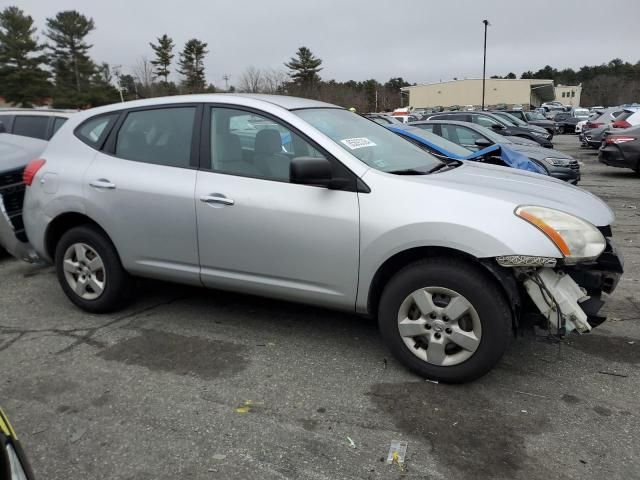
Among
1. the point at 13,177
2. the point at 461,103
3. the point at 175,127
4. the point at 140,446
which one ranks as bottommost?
the point at 140,446

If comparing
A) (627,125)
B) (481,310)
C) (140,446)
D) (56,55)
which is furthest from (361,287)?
(56,55)

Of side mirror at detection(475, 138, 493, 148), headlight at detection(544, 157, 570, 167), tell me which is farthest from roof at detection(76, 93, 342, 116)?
headlight at detection(544, 157, 570, 167)

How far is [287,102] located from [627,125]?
11878mm

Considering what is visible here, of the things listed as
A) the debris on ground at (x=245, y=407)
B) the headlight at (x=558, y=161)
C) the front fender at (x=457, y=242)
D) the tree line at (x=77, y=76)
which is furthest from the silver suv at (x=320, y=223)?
the tree line at (x=77, y=76)

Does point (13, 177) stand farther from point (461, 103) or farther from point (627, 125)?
point (461, 103)

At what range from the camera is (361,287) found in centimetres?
330

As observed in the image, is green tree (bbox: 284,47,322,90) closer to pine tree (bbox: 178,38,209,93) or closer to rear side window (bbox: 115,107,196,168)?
pine tree (bbox: 178,38,209,93)

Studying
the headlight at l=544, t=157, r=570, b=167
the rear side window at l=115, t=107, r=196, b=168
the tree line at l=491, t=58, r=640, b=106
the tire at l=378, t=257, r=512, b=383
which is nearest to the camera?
the tire at l=378, t=257, r=512, b=383

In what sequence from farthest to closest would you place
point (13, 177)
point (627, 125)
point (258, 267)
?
1. point (627, 125)
2. point (13, 177)
3. point (258, 267)

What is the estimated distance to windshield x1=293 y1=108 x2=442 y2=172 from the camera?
3.53 metres

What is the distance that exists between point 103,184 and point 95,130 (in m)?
0.58

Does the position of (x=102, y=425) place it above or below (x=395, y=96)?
below

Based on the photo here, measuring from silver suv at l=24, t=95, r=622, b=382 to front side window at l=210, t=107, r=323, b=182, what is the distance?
0.01 meters

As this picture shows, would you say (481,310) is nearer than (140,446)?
No
